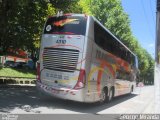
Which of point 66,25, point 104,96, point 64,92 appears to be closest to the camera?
point 64,92

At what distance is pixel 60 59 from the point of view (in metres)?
14.8

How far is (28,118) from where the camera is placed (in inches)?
428

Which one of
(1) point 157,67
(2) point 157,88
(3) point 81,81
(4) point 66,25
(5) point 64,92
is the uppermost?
(4) point 66,25

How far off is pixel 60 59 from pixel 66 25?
155 cm

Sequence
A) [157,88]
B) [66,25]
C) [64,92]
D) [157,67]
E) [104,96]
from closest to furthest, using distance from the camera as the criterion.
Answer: [157,88] < [157,67] < [64,92] < [66,25] < [104,96]

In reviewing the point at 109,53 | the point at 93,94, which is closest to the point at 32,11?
the point at 109,53

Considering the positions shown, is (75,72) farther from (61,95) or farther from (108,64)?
(108,64)

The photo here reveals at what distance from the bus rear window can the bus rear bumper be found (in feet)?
8.21

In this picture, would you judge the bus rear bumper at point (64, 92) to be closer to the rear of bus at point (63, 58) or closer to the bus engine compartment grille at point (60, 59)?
the rear of bus at point (63, 58)

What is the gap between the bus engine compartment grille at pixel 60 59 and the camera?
14.5 m

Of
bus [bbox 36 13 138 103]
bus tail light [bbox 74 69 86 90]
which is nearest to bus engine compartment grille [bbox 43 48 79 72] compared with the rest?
bus [bbox 36 13 138 103]

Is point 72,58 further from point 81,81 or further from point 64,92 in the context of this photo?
point 64,92

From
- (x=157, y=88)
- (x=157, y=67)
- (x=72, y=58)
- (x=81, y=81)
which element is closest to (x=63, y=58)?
(x=72, y=58)

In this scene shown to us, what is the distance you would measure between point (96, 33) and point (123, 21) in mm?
39604
